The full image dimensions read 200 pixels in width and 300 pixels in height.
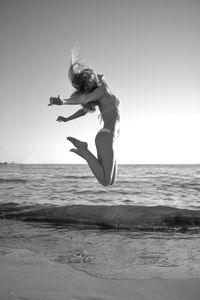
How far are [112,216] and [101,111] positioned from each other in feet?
15.1

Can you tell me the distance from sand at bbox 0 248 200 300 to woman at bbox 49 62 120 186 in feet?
5.56

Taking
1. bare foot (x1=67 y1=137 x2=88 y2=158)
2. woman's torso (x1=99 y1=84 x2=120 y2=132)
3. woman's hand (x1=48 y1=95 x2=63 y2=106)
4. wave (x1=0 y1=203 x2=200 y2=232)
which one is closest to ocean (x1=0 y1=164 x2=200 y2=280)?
wave (x1=0 y1=203 x2=200 y2=232)

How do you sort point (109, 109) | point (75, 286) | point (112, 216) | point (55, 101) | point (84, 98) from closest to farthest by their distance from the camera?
point (75, 286) < point (55, 101) < point (84, 98) < point (109, 109) < point (112, 216)

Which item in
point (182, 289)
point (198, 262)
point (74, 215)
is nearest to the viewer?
point (182, 289)

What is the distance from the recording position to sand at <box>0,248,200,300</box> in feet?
8.71

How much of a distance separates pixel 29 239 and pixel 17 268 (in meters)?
2.10

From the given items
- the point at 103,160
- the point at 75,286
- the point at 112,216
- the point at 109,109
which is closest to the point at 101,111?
the point at 109,109

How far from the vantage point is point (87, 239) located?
5695mm

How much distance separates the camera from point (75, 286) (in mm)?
2891

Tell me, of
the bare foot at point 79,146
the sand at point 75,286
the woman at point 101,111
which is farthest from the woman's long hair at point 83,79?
the sand at point 75,286

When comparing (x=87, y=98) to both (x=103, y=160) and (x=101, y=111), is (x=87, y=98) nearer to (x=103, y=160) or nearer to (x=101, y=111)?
(x=101, y=111)

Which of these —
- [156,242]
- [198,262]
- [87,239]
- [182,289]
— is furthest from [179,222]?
[182,289]

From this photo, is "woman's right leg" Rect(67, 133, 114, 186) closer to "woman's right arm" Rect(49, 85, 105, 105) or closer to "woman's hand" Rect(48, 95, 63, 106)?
"woman's right arm" Rect(49, 85, 105, 105)

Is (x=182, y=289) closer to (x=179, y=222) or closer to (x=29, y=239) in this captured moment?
(x=29, y=239)
